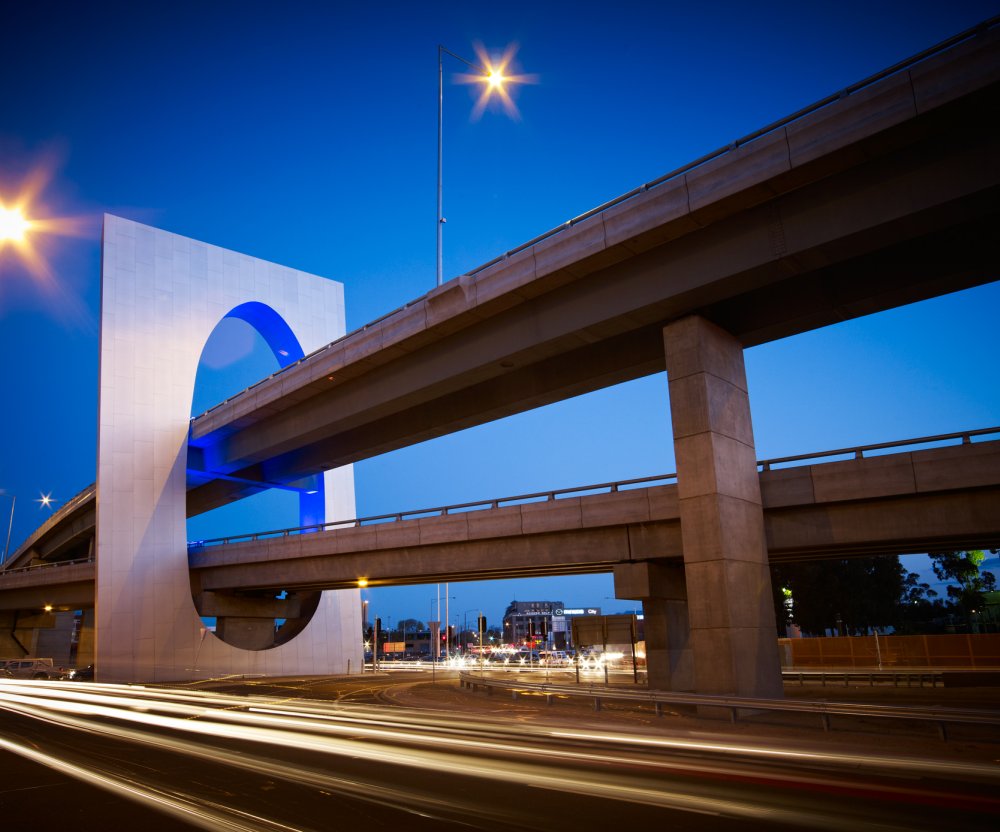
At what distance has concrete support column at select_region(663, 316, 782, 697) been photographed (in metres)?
19.8

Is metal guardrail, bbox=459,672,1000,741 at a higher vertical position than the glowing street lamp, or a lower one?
lower

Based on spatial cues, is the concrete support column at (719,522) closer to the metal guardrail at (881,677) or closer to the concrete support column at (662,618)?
the concrete support column at (662,618)

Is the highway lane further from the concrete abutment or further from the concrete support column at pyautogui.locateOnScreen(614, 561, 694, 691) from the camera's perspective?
the concrete support column at pyautogui.locateOnScreen(614, 561, 694, 691)

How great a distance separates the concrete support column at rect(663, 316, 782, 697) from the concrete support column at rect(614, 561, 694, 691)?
3.38m

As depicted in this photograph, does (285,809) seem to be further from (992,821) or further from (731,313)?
(731,313)

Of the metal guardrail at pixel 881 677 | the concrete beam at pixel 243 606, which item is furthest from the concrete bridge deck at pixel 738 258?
the concrete beam at pixel 243 606

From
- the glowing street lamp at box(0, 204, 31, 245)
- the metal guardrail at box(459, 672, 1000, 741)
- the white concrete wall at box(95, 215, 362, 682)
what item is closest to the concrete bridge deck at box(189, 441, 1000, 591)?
the metal guardrail at box(459, 672, 1000, 741)

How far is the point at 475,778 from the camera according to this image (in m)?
10.0

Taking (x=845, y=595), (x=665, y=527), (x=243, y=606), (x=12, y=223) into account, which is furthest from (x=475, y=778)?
(x=845, y=595)

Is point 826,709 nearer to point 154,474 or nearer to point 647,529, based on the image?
point 647,529

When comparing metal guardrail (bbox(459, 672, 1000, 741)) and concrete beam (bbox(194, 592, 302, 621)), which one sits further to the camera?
concrete beam (bbox(194, 592, 302, 621))

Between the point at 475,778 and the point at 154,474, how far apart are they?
38874mm

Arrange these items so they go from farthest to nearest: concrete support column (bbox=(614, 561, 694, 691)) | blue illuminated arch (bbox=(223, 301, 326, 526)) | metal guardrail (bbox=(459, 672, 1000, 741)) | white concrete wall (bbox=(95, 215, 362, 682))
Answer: blue illuminated arch (bbox=(223, 301, 326, 526)) < white concrete wall (bbox=(95, 215, 362, 682)) < concrete support column (bbox=(614, 561, 694, 691)) < metal guardrail (bbox=(459, 672, 1000, 741))

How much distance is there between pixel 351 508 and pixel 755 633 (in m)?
36.6
